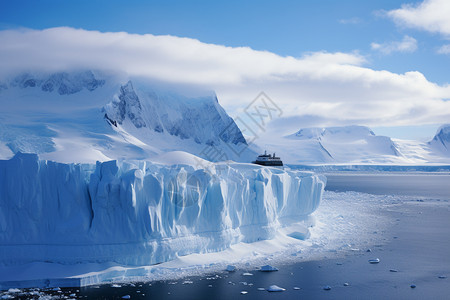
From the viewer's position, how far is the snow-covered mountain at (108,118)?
195 ft

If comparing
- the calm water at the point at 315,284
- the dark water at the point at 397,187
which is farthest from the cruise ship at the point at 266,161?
the calm water at the point at 315,284

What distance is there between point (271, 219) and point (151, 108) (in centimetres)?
8495

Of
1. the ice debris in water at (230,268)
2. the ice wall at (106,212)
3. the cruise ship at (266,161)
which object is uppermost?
the cruise ship at (266,161)

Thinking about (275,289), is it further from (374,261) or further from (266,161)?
(266,161)

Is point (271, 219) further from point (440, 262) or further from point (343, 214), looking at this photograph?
point (343, 214)

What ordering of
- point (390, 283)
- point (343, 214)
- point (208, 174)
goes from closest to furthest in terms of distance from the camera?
point (390, 283) → point (208, 174) → point (343, 214)

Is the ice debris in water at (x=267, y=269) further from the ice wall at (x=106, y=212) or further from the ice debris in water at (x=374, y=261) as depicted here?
A: the ice debris in water at (x=374, y=261)

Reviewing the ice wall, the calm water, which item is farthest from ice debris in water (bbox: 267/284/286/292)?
the ice wall

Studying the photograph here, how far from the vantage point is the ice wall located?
41.0 ft

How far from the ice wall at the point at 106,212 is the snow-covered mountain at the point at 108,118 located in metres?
27.6

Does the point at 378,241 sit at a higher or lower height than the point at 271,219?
lower

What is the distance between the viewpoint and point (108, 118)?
2963 inches

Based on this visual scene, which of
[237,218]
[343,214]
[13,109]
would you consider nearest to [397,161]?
[13,109]

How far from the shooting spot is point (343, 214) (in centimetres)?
2703
